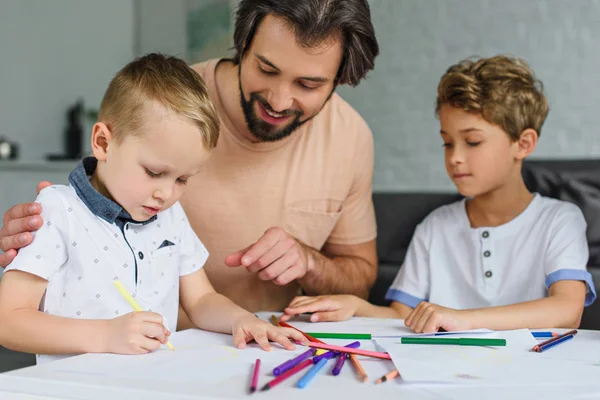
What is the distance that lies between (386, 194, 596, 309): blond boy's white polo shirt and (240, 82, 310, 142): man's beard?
1.67 ft

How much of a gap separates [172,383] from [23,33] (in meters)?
3.90

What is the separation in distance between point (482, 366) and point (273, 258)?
23.1 inches

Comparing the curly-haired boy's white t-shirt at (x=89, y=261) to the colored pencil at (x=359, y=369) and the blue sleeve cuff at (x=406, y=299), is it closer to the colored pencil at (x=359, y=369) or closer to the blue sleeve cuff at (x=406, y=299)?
the colored pencil at (x=359, y=369)

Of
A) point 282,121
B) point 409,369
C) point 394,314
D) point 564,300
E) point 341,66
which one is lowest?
point 394,314

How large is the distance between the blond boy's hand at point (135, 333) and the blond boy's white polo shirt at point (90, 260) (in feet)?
0.46

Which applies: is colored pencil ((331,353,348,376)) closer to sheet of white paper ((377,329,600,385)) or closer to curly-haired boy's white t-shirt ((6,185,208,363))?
sheet of white paper ((377,329,600,385))

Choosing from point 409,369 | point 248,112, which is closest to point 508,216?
point 248,112

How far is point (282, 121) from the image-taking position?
1543 millimetres

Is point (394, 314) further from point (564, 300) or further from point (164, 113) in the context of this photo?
point (164, 113)

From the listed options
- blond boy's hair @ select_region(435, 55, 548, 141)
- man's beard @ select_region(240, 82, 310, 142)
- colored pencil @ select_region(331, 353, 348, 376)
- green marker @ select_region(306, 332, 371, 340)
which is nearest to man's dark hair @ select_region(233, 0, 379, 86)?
man's beard @ select_region(240, 82, 310, 142)

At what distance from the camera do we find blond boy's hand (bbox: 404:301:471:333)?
1.15 metres

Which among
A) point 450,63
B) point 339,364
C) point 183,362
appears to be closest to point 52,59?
point 450,63

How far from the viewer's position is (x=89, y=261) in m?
1.08

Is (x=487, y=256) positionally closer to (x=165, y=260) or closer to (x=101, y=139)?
(x=165, y=260)
